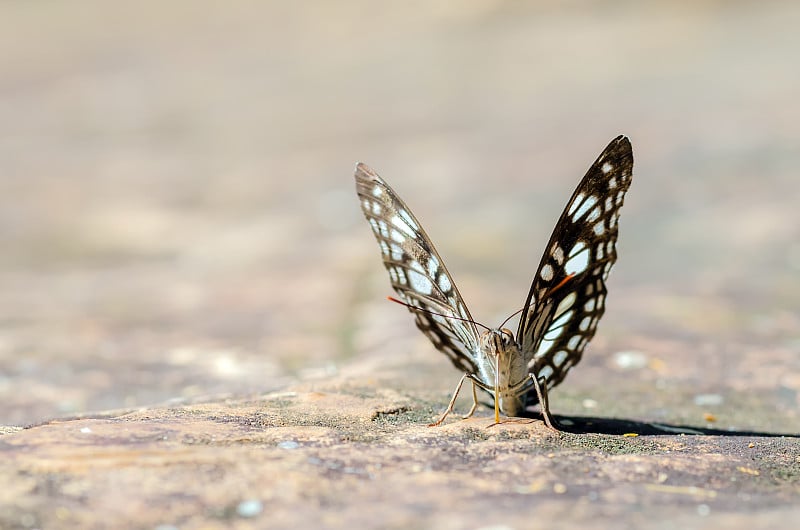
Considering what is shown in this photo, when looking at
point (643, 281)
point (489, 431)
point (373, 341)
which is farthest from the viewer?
point (643, 281)

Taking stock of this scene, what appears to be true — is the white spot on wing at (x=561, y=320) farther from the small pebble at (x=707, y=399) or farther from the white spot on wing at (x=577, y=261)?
the small pebble at (x=707, y=399)

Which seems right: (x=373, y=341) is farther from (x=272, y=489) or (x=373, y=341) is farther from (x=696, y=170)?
(x=696, y=170)

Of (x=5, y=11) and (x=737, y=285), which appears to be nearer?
(x=737, y=285)

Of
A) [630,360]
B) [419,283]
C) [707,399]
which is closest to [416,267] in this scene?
[419,283]

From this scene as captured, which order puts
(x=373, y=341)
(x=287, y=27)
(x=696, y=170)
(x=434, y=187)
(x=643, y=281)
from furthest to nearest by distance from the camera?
Answer: (x=287, y=27) < (x=434, y=187) < (x=696, y=170) < (x=643, y=281) < (x=373, y=341)

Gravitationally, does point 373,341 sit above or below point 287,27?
below

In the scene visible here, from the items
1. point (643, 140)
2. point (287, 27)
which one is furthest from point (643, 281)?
point (287, 27)

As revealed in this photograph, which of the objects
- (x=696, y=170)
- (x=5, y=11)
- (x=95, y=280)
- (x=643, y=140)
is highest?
(x=5, y=11)

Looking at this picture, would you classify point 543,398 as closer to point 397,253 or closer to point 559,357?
point 559,357

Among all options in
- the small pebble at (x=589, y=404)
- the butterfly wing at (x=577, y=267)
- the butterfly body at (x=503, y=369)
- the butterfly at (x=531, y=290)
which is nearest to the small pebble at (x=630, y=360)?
the small pebble at (x=589, y=404)
